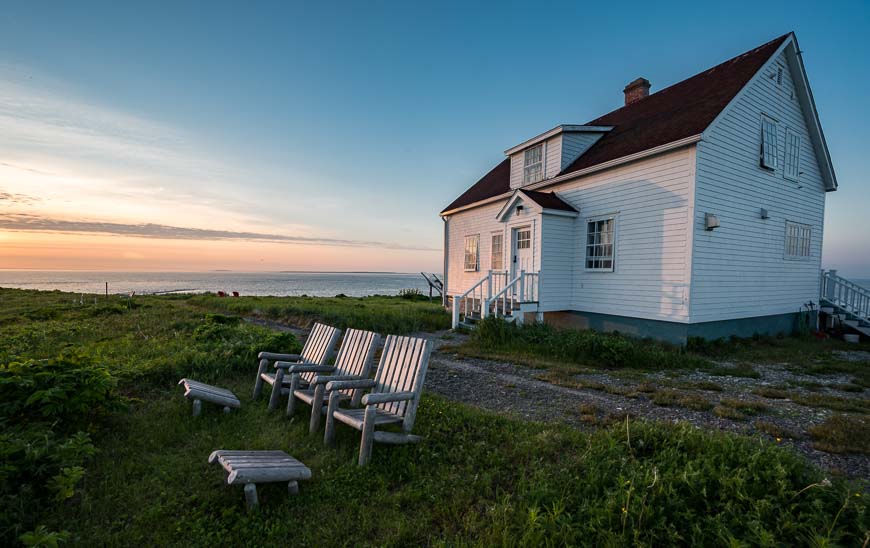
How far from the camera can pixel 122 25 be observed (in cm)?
880

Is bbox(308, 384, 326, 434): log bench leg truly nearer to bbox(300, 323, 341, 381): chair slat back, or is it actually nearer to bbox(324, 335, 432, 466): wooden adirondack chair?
bbox(324, 335, 432, 466): wooden adirondack chair

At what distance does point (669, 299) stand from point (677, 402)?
4735 mm

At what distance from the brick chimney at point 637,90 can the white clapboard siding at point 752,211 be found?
4.36 metres

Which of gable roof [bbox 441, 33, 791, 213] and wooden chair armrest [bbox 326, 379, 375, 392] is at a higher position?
gable roof [bbox 441, 33, 791, 213]

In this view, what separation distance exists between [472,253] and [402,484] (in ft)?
41.7

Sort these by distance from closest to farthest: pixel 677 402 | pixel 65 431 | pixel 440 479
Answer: pixel 440 479
pixel 65 431
pixel 677 402

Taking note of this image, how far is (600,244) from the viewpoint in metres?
10.9

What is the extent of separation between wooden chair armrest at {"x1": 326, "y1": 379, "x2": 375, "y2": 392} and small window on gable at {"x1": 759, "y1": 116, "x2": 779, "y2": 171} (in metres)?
12.1

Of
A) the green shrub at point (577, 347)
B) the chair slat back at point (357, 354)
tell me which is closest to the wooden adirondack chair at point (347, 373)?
the chair slat back at point (357, 354)

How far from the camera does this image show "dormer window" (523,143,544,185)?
13.0m

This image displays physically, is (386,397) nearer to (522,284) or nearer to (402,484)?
(402,484)

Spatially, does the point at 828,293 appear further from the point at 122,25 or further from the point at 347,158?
the point at 122,25

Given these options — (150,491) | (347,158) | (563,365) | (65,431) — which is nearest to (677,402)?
(563,365)

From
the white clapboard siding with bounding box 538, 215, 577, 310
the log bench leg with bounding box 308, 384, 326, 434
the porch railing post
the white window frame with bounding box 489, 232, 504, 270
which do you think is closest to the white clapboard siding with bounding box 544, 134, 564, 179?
the white clapboard siding with bounding box 538, 215, 577, 310
